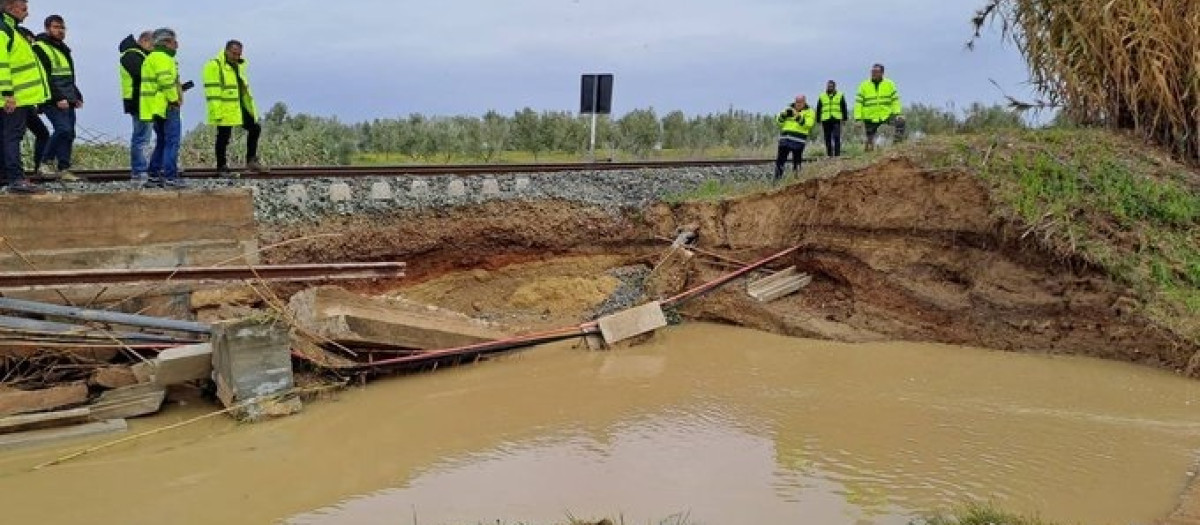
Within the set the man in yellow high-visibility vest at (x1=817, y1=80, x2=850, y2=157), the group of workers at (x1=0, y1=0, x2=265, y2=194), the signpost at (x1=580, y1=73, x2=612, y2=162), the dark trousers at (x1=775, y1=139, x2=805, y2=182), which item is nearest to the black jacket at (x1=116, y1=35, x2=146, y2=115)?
the group of workers at (x1=0, y1=0, x2=265, y2=194)

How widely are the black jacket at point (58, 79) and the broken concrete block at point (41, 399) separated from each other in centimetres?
358

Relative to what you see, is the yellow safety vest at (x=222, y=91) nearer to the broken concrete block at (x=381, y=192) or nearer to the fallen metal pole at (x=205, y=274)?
the broken concrete block at (x=381, y=192)

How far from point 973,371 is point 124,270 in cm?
813

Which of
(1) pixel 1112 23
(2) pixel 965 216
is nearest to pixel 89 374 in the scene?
(2) pixel 965 216

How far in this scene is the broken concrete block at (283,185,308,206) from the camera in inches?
401

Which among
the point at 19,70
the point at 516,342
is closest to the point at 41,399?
the point at 19,70

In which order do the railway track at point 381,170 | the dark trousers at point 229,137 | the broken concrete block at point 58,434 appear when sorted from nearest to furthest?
the broken concrete block at point 58,434, the railway track at point 381,170, the dark trousers at point 229,137

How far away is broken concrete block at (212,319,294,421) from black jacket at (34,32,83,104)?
3968 mm

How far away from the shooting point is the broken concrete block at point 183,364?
25.9 feet

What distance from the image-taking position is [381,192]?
35.6 ft

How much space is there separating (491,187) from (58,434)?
18.6 feet

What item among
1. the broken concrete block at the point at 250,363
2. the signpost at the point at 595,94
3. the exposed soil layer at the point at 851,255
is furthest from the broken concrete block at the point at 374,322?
the signpost at the point at 595,94

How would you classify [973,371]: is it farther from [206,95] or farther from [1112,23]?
[206,95]

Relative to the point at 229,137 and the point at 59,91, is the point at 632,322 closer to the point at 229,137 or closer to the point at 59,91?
the point at 229,137
